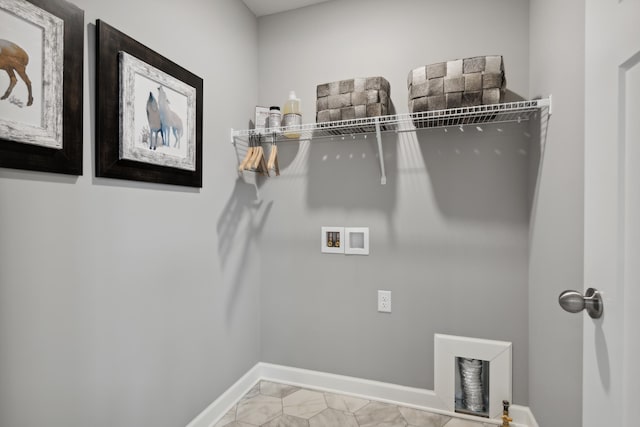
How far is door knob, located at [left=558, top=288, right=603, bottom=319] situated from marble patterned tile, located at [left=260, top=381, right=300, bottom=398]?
67.2 inches

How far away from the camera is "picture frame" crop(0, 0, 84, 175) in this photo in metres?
0.93

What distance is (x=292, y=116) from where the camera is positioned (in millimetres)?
1954

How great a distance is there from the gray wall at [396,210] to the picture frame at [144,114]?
2.23 ft

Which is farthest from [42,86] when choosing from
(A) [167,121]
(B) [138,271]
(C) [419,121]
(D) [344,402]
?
(D) [344,402]

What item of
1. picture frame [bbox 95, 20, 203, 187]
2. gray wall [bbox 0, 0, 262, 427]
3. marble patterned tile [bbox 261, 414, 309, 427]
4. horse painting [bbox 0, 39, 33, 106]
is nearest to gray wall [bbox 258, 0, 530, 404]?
gray wall [bbox 0, 0, 262, 427]

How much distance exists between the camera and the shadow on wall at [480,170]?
1711 millimetres

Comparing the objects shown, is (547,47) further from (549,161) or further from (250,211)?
(250,211)

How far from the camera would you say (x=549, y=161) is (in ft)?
4.61

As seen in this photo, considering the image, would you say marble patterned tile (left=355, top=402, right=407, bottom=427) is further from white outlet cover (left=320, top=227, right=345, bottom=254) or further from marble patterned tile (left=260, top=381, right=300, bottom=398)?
white outlet cover (left=320, top=227, right=345, bottom=254)

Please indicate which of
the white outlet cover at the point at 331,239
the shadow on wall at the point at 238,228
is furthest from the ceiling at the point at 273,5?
the white outlet cover at the point at 331,239

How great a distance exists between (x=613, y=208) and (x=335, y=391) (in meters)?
1.81

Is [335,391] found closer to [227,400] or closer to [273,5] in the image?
[227,400]

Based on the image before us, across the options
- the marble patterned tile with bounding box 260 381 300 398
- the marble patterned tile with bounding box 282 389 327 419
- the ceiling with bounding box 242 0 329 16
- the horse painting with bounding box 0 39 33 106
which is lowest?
the marble patterned tile with bounding box 260 381 300 398

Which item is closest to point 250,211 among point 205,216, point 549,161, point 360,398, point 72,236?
point 205,216
